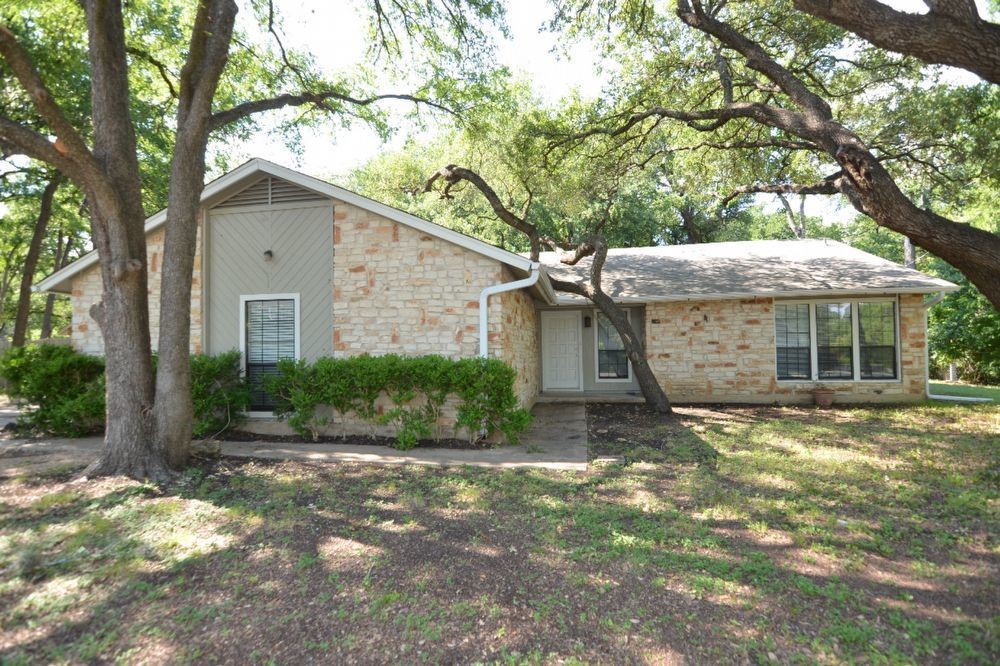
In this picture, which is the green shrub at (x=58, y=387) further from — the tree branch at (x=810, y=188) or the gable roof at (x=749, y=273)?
the tree branch at (x=810, y=188)

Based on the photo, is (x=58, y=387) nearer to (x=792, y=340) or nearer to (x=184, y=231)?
(x=184, y=231)

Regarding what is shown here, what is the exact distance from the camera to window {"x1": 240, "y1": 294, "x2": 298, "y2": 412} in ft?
27.9

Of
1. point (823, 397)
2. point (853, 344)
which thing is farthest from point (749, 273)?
point (823, 397)

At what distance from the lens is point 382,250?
26.8 ft

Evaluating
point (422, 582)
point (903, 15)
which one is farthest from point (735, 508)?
point (903, 15)

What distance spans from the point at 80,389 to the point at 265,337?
3035 millimetres

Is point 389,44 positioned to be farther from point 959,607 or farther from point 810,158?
point 959,607

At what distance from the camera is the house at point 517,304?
8031mm

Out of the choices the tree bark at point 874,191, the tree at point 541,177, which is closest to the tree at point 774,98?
the tree bark at point 874,191

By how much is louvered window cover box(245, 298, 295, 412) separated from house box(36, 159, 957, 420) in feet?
0.09

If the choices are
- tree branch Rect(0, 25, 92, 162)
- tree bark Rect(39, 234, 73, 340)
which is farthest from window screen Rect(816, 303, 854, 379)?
tree bark Rect(39, 234, 73, 340)

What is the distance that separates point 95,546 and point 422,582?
8.70 ft

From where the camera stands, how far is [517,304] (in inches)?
376

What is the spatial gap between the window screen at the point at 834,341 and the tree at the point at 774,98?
3.31m
